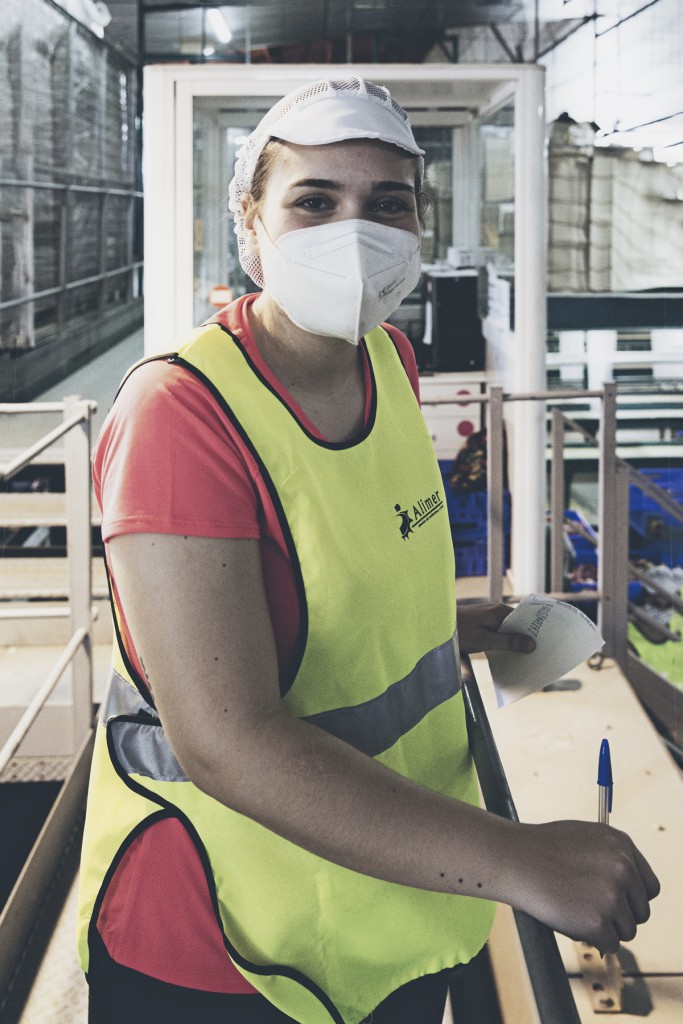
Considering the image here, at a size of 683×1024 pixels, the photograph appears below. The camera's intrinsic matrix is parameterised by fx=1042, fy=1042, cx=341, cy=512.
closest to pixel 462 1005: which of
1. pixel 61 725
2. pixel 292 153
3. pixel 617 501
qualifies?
pixel 292 153

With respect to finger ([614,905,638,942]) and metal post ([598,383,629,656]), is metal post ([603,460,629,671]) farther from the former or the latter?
finger ([614,905,638,942])

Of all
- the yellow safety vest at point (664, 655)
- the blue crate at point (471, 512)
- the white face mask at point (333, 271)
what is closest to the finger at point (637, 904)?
the white face mask at point (333, 271)

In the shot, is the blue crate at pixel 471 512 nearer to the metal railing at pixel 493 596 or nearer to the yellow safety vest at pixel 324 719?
the metal railing at pixel 493 596

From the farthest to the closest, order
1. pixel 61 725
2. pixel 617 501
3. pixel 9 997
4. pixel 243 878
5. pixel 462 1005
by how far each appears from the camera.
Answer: pixel 617 501
pixel 61 725
pixel 9 997
pixel 462 1005
pixel 243 878

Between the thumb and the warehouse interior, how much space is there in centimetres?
8

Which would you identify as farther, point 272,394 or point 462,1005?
point 462,1005

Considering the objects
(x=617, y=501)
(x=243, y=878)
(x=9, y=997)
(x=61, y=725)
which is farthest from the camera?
(x=617, y=501)

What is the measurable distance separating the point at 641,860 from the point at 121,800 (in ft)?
1.14

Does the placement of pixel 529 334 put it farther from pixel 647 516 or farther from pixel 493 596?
pixel 647 516

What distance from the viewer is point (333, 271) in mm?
766

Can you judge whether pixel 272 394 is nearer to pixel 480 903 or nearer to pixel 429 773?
pixel 429 773

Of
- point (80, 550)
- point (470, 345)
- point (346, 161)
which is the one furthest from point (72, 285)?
point (346, 161)

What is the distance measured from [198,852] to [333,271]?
0.42 m

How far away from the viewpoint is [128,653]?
0.68 meters
